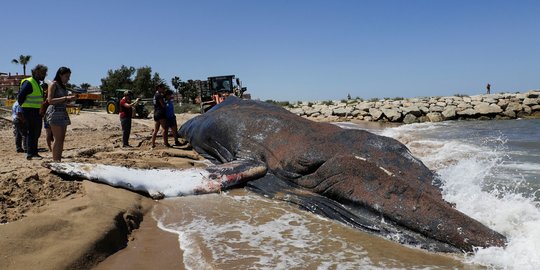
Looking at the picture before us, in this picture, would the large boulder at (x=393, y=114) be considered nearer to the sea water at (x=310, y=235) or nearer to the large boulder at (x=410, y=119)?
the large boulder at (x=410, y=119)

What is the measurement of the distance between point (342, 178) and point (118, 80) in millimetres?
49987

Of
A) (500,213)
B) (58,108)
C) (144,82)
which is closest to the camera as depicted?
(500,213)

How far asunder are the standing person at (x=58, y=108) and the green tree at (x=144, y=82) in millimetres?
44772

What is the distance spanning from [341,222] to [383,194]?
0.54 m

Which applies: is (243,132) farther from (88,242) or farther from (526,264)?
(526,264)

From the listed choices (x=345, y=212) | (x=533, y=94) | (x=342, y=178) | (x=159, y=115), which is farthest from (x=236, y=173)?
(x=533, y=94)

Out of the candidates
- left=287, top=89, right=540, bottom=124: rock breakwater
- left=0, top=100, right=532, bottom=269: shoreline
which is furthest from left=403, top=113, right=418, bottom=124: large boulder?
left=0, top=100, right=532, bottom=269: shoreline

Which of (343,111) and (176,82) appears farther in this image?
(176,82)

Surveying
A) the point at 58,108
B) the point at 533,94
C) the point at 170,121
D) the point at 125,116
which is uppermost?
the point at 533,94

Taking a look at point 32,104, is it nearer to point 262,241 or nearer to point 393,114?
point 262,241

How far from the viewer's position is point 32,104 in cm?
690

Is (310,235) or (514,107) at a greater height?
(514,107)

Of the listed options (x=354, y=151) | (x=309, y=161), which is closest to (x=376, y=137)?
(x=354, y=151)

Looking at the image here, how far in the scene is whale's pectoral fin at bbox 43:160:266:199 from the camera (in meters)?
5.05
